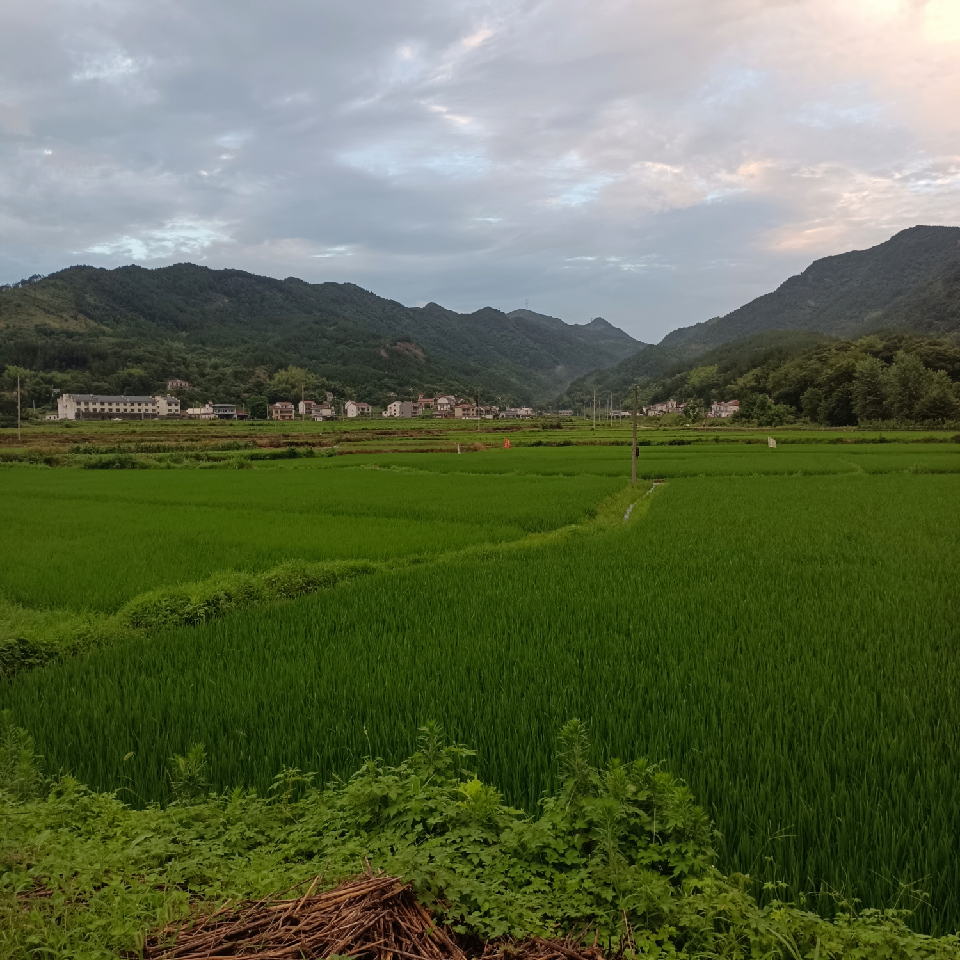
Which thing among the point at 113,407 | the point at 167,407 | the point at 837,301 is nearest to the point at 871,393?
the point at 167,407

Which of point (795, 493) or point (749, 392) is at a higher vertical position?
point (749, 392)

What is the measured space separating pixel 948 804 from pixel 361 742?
2.81 meters

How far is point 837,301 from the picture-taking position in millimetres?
156875

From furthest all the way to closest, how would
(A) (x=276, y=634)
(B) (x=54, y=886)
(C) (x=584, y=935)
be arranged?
1. (A) (x=276, y=634)
2. (B) (x=54, y=886)
3. (C) (x=584, y=935)

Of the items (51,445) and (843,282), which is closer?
(51,445)

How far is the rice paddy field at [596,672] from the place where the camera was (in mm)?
2756

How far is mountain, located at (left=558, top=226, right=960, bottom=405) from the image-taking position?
131000 mm

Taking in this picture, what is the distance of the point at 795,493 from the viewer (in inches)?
652

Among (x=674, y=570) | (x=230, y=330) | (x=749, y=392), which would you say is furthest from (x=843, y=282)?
(x=674, y=570)

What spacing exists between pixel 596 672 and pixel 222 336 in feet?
486

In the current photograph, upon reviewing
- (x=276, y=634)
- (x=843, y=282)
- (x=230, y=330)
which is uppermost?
(x=843, y=282)

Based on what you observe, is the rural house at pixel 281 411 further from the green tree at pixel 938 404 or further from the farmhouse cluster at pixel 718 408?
the green tree at pixel 938 404

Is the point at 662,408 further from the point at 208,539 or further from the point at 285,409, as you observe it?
the point at 208,539

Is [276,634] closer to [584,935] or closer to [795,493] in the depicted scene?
[584,935]
